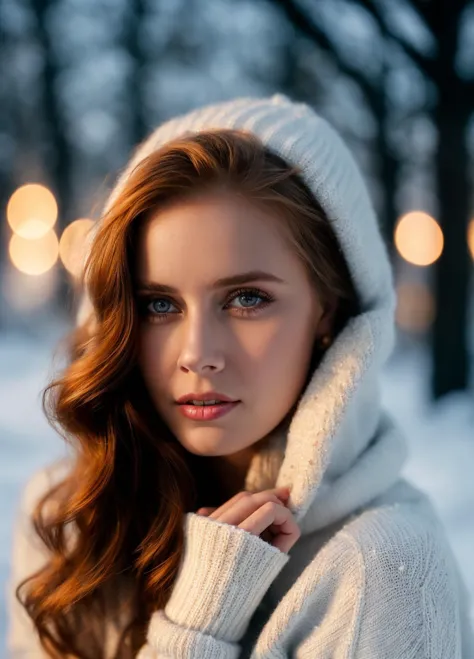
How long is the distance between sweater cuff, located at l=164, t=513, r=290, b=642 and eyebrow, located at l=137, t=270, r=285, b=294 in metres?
0.50

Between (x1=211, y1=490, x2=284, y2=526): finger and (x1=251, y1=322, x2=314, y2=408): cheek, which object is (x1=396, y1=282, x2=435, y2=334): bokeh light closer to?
(x1=251, y1=322, x2=314, y2=408): cheek

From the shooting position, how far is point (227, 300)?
1.46 meters

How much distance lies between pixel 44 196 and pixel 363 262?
1020 centimetres

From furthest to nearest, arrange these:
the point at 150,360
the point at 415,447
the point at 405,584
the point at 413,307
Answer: the point at 413,307 → the point at 415,447 → the point at 150,360 → the point at 405,584

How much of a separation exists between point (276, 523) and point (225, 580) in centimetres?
16

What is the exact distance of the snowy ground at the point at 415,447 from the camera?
3797 mm

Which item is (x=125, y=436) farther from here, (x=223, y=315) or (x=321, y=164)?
(x=321, y=164)

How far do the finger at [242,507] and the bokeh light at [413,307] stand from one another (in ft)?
49.2

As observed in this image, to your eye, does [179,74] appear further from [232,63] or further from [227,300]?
[227,300]

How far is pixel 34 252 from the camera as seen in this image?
45.2 ft

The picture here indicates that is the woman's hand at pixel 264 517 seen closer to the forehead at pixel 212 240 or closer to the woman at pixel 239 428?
the woman at pixel 239 428

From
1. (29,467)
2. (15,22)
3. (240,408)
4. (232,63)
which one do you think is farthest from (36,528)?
(15,22)

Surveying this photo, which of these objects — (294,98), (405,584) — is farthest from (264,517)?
(294,98)

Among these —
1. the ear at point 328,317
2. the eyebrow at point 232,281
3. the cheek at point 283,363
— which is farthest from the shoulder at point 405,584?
the eyebrow at point 232,281
